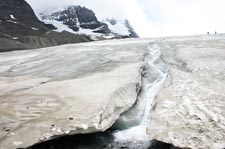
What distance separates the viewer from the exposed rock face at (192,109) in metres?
6.17

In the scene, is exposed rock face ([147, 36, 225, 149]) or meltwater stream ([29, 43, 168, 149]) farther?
meltwater stream ([29, 43, 168, 149])

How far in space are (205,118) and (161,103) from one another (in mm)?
1366

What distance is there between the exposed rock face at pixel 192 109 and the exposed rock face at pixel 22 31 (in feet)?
250

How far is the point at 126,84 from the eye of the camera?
376 inches

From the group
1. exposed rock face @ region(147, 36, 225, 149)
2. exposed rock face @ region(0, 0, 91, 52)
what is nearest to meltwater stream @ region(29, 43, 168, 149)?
exposed rock face @ region(147, 36, 225, 149)

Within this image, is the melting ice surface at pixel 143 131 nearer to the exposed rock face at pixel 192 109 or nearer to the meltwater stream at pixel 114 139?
the meltwater stream at pixel 114 139

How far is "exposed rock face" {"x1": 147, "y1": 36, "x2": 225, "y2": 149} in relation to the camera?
20.2 ft

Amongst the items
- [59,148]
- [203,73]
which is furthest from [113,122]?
[203,73]

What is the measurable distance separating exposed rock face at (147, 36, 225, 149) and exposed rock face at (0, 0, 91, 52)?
76297 mm

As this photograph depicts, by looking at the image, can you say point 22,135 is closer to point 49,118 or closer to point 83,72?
point 49,118

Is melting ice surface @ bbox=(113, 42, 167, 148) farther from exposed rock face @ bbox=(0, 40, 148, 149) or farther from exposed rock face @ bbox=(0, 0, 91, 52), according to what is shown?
exposed rock face @ bbox=(0, 0, 91, 52)

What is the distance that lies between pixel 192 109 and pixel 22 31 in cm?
13617

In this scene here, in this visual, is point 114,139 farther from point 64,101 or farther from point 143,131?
point 64,101

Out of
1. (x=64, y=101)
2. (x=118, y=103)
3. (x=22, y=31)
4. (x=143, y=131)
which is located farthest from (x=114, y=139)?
(x=22, y=31)
